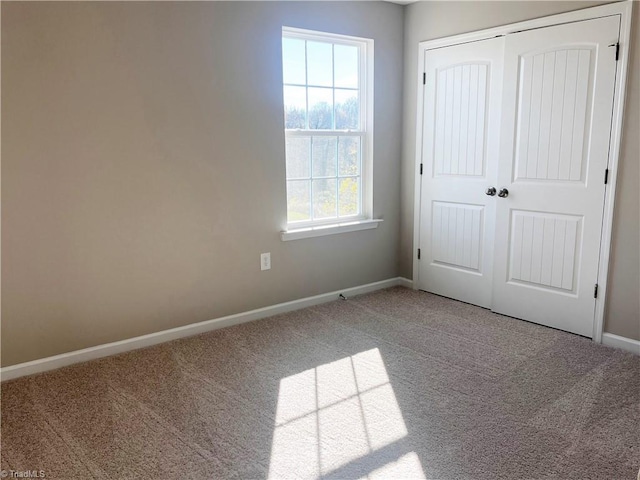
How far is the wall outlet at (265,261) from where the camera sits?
12.1 feet

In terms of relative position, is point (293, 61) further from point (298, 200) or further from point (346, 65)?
point (298, 200)

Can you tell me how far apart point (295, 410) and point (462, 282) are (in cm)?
209

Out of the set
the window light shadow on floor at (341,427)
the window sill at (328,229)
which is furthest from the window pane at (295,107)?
the window light shadow on floor at (341,427)

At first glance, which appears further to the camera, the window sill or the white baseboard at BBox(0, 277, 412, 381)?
the window sill

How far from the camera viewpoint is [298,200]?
3.84 meters

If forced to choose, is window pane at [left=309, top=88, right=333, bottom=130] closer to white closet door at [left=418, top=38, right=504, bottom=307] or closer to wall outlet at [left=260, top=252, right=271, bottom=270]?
white closet door at [left=418, top=38, right=504, bottom=307]

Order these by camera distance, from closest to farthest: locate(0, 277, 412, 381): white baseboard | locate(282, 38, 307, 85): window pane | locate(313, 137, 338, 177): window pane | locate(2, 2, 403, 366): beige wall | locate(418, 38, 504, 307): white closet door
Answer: locate(2, 2, 403, 366): beige wall
locate(0, 277, 412, 381): white baseboard
locate(282, 38, 307, 85): window pane
locate(418, 38, 504, 307): white closet door
locate(313, 137, 338, 177): window pane

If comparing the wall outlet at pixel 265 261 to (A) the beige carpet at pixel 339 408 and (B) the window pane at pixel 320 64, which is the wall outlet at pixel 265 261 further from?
(B) the window pane at pixel 320 64

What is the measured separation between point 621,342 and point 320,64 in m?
2.76

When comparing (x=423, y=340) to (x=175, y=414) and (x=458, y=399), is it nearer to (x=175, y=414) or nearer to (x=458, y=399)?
(x=458, y=399)

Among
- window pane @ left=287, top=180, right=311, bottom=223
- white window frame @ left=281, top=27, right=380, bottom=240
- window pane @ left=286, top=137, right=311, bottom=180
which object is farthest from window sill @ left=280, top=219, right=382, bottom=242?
window pane @ left=286, top=137, right=311, bottom=180

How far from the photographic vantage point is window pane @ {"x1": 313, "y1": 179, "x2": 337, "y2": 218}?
3.93 m

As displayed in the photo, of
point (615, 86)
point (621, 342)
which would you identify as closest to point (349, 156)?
point (615, 86)

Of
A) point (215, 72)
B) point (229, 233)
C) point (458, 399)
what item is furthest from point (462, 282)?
point (215, 72)
